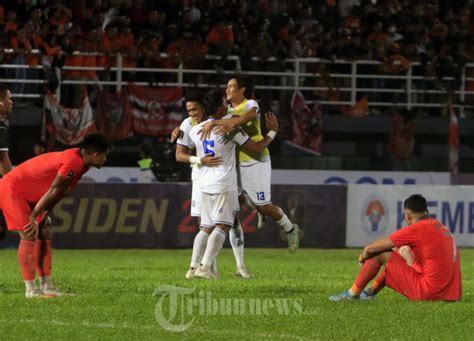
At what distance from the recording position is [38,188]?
11664 millimetres

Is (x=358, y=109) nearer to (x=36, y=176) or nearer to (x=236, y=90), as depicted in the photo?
(x=236, y=90)

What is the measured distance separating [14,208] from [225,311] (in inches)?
85.1

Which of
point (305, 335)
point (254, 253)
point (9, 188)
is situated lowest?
point (254, 253)

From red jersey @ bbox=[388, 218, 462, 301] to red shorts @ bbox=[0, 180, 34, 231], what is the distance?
323cm

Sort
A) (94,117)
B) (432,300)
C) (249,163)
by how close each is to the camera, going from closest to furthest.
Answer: (432,300) → (249,163) → (94,117)

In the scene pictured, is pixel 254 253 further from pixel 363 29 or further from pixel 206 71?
pixel 363 29

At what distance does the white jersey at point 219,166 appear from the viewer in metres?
14.4

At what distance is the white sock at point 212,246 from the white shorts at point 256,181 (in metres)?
1.33

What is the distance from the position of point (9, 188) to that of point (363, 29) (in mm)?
18419

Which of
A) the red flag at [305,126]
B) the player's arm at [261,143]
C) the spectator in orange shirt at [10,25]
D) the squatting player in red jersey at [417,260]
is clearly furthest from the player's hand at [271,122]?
the red flag at [305,126]

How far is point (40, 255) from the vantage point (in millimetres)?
12062

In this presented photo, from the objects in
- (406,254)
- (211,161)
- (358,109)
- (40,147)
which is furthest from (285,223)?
(358,109)

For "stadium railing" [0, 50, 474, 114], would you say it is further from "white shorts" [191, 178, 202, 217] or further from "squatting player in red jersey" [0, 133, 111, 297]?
"squatting player in red jersey" [0, 133, 111, 297]

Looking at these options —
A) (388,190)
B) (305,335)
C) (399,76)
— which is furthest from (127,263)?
(399,76)
